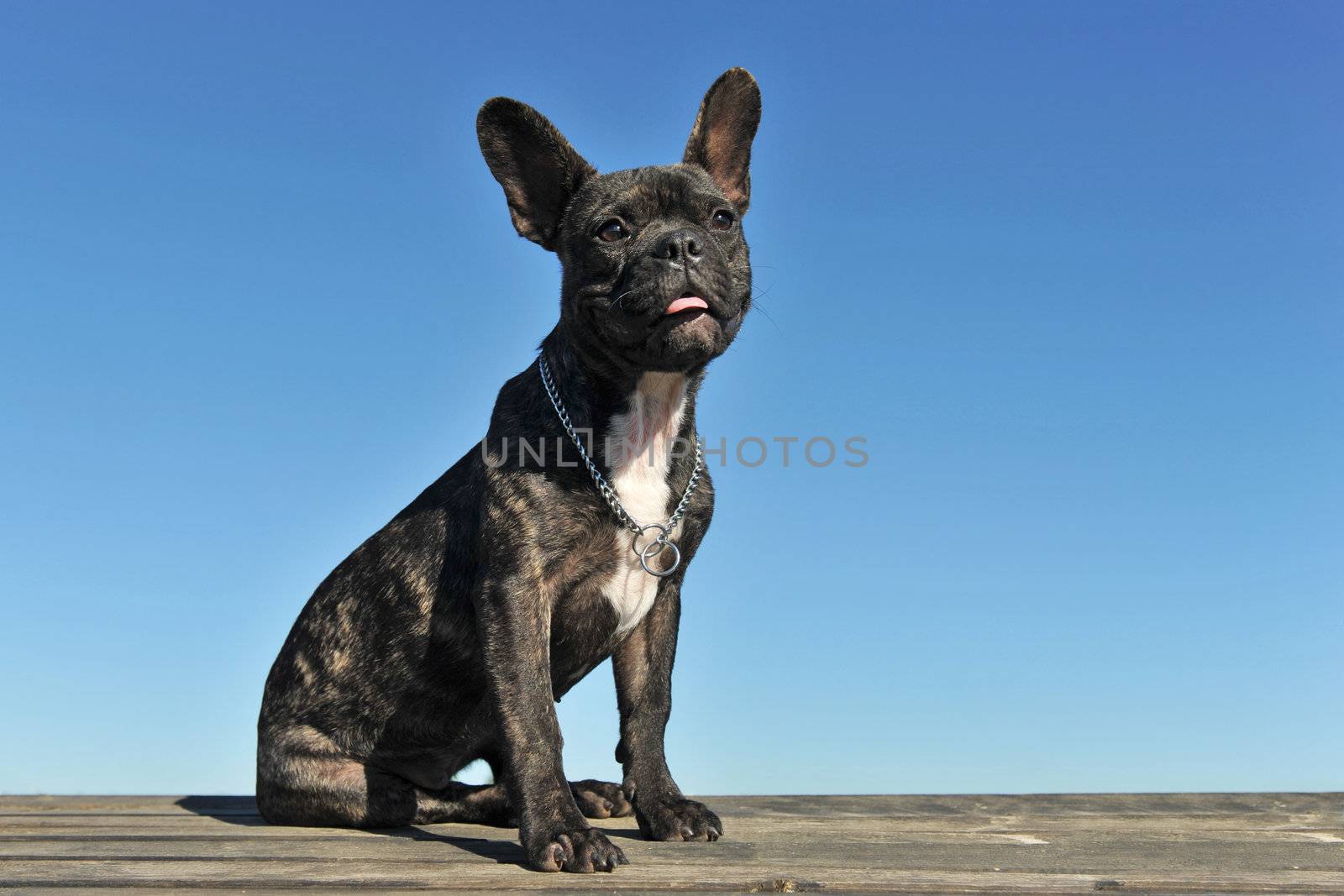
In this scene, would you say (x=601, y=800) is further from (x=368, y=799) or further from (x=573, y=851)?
(x=573, y=851)

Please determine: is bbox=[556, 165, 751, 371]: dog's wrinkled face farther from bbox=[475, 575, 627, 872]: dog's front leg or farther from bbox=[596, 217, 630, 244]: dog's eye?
bbox=[475, 575, 627, 872]: dog's front leg

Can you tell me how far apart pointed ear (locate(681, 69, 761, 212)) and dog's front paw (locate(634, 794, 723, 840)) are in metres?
3.05

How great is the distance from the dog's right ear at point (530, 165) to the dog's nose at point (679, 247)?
3.05 ft

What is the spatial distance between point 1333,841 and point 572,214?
4.99 metres

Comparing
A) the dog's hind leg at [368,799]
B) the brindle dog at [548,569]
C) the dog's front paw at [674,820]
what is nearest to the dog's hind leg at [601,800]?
the brindle dog at [548,569]

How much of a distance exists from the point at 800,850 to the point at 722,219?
290cm

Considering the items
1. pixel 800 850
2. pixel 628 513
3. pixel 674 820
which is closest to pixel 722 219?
pixel 628 513

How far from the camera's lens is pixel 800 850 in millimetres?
5156

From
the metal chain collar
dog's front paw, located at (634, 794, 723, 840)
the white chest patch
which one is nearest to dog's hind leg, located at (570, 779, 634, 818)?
dog's front paw, located at (634, 794, 723, 840)

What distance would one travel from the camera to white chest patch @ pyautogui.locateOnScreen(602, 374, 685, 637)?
5.28 meters

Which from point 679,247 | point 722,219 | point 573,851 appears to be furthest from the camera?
point 722,219

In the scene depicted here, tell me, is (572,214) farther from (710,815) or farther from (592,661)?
(710,815)

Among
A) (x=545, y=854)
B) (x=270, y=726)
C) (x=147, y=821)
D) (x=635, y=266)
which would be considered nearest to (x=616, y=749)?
(x=545, y=854)

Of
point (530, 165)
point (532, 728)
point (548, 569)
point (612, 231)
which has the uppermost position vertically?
point (530, 165)
